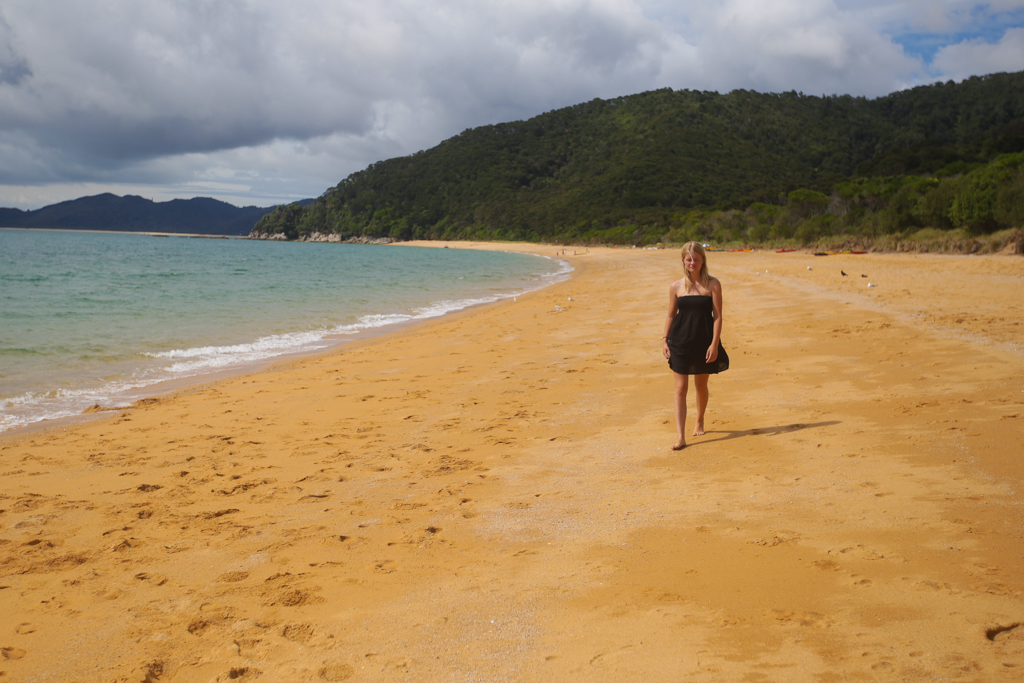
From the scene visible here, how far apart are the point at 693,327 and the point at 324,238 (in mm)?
160402

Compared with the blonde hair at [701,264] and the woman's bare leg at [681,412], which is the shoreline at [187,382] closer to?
the woman's bare leg at [681,412]

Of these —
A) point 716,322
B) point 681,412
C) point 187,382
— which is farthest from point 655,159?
point 681,412

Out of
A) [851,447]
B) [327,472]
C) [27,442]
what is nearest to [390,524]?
[327,472]

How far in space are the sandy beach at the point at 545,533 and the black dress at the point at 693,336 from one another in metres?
0.65

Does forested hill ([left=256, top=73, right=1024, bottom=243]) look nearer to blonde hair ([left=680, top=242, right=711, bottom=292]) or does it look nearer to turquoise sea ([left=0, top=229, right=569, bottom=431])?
turquoise sea ([left=0, top=229, right=569, bottom=431])

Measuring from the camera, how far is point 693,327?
16.0 ft

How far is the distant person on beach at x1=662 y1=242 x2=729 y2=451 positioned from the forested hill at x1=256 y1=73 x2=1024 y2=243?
51540mm

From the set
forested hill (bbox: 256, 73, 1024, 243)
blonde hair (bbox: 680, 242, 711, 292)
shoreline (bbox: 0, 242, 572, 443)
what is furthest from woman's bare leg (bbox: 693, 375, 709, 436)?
forested hill (bbox: 256, 73, 1024, 243)

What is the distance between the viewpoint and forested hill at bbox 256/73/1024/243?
242 ft

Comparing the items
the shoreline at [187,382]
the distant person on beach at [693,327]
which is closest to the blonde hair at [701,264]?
the distant person on beach at [693,327]

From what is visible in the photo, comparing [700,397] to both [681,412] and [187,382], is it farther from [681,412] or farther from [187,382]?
[187,382]

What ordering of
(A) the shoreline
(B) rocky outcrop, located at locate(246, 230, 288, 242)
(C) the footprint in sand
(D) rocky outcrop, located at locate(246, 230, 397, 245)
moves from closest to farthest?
(C) the footprint in sand → (A) the shoreline → (D) rocky outcrop, located at locate(246, 230, 397, 245) → (B) rocky outcrop, located at locate(246, 230, 288, 242)

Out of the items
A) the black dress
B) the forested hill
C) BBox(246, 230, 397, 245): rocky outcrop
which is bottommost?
the black dress

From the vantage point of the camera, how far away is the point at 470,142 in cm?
14000
